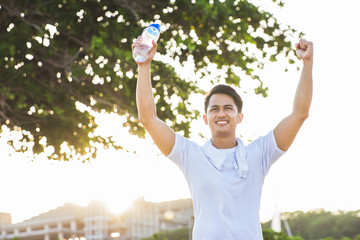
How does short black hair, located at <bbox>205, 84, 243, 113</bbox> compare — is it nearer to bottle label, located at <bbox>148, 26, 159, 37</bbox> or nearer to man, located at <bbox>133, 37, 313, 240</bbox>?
man, located at <bbox>133, 37, 313, 240</bbox>

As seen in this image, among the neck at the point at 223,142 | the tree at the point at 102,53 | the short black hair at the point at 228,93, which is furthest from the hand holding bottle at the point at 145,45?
the tree at the point at 102,53

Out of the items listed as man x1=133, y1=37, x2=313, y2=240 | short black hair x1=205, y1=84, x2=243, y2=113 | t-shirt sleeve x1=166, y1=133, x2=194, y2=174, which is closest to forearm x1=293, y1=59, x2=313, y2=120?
man x1=133, y1=37, x2=313, y2=240

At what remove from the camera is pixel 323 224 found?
8212cm

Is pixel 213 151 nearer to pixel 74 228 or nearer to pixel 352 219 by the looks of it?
pixel 74 228

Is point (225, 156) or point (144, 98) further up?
point (144, 98)

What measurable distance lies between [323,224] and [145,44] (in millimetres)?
83749

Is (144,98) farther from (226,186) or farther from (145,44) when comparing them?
(226,186)

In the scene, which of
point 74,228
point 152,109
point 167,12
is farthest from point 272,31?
point 74,228

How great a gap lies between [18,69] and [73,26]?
1379 millimetres

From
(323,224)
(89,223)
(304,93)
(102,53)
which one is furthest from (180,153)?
(323,224)

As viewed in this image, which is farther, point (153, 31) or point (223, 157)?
point (153, 31)

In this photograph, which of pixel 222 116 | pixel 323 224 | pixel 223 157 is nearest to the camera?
pixel 223 157

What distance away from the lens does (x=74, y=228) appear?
74.4m

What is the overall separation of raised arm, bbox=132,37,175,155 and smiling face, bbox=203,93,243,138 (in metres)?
0.26
